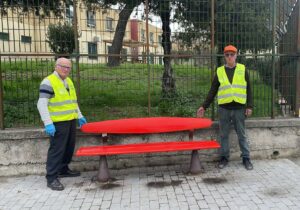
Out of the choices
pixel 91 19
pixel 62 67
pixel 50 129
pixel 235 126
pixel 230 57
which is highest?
pixel 91 19

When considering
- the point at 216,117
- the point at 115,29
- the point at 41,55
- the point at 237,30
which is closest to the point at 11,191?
the point at 41,55

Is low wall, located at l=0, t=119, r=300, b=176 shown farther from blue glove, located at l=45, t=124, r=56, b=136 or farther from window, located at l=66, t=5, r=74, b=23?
window, located at l=66, t=5, r=74, b=23

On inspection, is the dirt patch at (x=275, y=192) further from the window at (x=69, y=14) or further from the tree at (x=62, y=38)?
the window at (x=69, y=14)

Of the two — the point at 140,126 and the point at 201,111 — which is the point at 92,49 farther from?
the point at 201,111

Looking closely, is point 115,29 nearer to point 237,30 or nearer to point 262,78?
point 237,30

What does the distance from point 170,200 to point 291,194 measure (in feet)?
5.30

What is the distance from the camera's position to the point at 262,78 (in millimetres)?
6125

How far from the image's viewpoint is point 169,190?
15.3 ft

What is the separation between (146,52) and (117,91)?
92 cm

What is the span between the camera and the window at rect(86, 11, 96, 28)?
5791 millimetres

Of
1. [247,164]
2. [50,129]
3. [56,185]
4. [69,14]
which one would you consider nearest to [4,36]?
[69,14]

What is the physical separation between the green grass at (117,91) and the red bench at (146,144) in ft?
2.53

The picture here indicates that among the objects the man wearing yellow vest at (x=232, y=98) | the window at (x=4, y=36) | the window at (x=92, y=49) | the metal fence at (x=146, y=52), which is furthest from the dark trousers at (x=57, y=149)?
the man wearing yellow vest at (x=232, y=98)

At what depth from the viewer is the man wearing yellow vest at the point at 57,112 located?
4.63 metres
